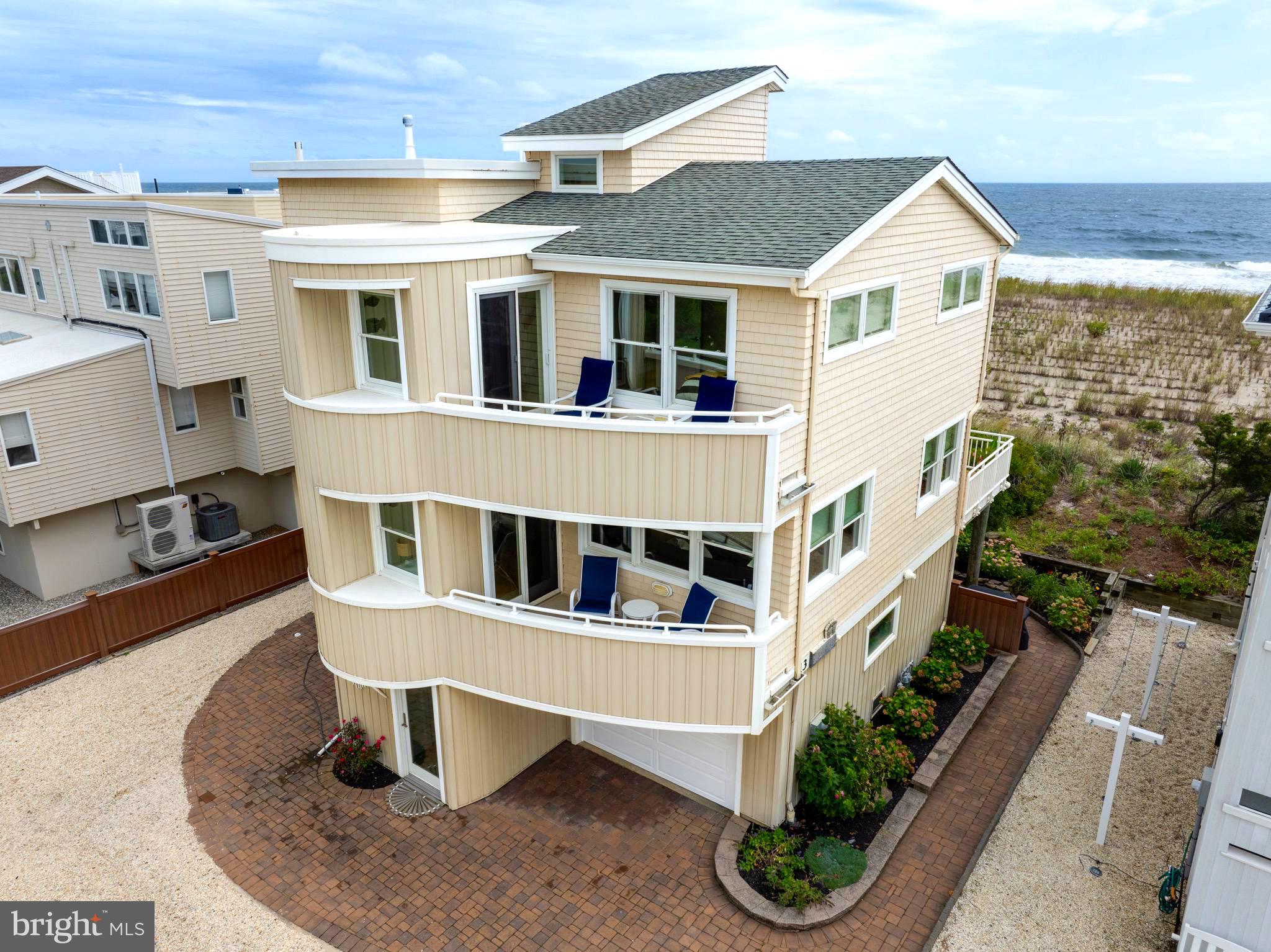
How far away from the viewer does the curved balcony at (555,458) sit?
964cm

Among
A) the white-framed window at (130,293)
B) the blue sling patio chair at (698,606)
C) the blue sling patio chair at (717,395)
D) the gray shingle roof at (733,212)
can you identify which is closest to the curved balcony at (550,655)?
the blue sling patio chair at (698,606)

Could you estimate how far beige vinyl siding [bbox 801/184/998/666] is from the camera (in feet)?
35.7

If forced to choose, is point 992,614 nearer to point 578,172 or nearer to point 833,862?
point 833,862

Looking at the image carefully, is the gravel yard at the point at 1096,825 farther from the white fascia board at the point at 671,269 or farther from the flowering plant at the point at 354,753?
the flowering plant at the point at 354,753

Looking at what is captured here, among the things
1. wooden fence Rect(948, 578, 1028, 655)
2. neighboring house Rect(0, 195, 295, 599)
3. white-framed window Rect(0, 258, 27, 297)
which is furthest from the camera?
white-framed window Rect(0, 258, 27, 297)

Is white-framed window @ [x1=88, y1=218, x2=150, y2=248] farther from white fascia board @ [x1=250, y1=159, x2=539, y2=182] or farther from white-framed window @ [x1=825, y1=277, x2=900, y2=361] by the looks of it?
white-framed window @ [x1=825, y1=277, x2=900, y2=361]

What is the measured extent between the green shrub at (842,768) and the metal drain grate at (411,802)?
5.62 m

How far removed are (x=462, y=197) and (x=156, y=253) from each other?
10365mm

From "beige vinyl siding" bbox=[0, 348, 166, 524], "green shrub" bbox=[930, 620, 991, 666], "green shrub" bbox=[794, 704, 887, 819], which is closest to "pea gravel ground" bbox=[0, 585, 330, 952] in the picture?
"beige vinyl siding" bbox=[0, 348, 166, 524]

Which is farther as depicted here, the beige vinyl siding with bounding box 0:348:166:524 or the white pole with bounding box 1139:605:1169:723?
the beige vinyl siding with bounding box 0:348:166:524

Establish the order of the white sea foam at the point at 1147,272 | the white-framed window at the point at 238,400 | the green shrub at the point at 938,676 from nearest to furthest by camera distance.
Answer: the green shrub at the point at 938,676 < the white-framed window at the point at 238,400 < the white sea foam at the point at 1147,272

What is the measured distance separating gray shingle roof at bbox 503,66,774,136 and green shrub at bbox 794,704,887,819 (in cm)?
1001

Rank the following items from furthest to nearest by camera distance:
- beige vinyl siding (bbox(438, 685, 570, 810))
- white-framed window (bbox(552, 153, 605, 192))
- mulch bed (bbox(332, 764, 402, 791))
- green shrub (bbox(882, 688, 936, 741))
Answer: green shrub (bbox(882, 688, 936, 741))
white-framed window (bbox(552, 153, 605, 192))
mulch bed (bbox(332, 764, 402, 791))
beige vinyl siding (bbox(438, 685, 570, 810))

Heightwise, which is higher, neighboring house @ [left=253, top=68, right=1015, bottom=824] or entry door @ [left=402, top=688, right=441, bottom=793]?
neighboring house @ [left=253, top=68, right=1015, bottom=824]
